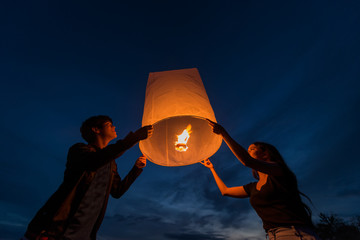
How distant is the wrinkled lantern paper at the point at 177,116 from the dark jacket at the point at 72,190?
1.52ft

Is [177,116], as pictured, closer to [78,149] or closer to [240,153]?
[240,153]

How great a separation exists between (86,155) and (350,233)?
5602 centimetres

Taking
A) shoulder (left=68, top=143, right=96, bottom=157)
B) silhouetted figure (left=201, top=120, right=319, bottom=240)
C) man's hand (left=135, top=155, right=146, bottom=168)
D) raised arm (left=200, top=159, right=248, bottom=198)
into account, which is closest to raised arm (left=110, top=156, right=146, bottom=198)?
man's hand (left=135, top=155, right=146, bottom=168)

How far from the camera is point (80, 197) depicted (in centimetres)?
192

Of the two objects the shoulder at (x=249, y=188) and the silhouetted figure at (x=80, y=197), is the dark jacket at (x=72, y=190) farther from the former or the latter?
the shoulder at (x=249, y=188)

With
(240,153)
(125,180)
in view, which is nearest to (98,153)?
(125,180)

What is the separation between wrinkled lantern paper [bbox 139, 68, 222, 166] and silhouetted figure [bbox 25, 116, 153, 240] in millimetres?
330

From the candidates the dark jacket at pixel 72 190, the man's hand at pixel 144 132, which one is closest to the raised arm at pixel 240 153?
the man's hand at pixel 144 132

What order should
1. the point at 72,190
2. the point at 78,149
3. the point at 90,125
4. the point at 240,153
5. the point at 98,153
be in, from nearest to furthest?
the point at 72,190
the point at 98,153
the point at 78,149
the point at 240,153
the point at 90,125

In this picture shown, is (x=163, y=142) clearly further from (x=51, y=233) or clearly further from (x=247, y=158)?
(x=51, y=233)

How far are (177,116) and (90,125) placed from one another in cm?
143

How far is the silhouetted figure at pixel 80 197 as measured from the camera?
1715 millimetres

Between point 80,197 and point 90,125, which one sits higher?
point 90,125

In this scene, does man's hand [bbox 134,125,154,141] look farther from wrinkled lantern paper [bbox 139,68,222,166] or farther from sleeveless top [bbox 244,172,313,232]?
sleeveless top [bbox 244,172,313,232]
